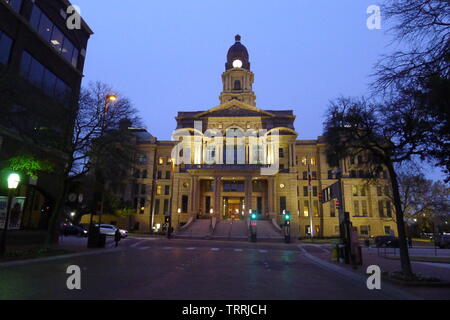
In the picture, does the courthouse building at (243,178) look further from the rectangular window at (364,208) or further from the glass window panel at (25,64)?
the glass window panel at (25,64)

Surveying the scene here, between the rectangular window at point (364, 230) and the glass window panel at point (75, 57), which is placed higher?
the glass window panel at point (75, 57)

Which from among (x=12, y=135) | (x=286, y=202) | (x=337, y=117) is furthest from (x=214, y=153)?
(x=337, y=117)

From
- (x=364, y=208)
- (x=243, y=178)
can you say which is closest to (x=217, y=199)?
(x=243, y=178)

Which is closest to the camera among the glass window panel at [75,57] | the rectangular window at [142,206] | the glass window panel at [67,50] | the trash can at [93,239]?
the trash can at [93,239]

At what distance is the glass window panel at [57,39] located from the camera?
84.6 feet

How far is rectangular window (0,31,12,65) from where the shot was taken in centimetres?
2008

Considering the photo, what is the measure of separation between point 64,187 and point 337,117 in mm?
17788

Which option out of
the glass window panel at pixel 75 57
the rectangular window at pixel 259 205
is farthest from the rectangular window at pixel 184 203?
the glass window panel at pixel 75 57

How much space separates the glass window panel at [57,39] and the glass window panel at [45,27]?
427 mm

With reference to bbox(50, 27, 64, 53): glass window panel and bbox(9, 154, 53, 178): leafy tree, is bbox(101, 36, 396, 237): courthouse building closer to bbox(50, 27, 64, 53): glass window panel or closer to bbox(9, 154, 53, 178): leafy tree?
bbox(50, 27, 64, 53): glass window panel

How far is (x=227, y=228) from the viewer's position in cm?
4719

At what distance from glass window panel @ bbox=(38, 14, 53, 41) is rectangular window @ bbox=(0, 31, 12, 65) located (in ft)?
13.2

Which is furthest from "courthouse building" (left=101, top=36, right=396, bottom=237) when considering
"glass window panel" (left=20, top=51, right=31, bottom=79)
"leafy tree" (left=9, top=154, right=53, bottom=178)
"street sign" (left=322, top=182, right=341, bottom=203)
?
"leafy tree" (left=9, top=154, right=53, bottom=178)
